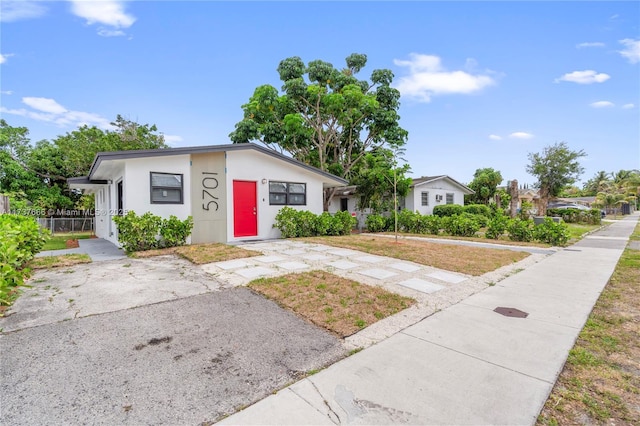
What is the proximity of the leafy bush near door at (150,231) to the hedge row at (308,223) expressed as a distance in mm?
3498

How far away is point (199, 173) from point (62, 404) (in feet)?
27.9

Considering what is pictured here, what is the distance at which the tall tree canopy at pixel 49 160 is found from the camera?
1723 cm

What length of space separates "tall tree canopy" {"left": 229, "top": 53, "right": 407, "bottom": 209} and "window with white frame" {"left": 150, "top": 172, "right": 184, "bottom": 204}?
33.0 feet

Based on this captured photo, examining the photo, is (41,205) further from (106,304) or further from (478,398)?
(478,398)

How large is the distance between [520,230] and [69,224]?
77.8 feet

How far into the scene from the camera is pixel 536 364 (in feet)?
8.56

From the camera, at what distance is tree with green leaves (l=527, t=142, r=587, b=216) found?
29.3 metres

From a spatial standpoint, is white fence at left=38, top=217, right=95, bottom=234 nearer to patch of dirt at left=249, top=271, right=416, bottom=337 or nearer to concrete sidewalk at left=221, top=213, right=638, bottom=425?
patch of dirt at left=249, top=271, right=416, bottom=337

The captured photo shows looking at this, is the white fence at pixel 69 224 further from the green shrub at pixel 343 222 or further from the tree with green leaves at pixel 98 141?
the green shrub at pixel 343 222

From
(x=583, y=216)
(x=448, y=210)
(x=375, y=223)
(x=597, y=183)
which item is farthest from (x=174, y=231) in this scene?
(x=597, y=183)

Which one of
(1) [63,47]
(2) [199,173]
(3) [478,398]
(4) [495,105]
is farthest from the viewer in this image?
(4) [495,105]

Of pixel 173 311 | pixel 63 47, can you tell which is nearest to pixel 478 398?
pixel 173 311

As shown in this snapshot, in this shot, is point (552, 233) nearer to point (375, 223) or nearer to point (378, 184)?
point (375, 223)

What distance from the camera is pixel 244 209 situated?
1080cm
